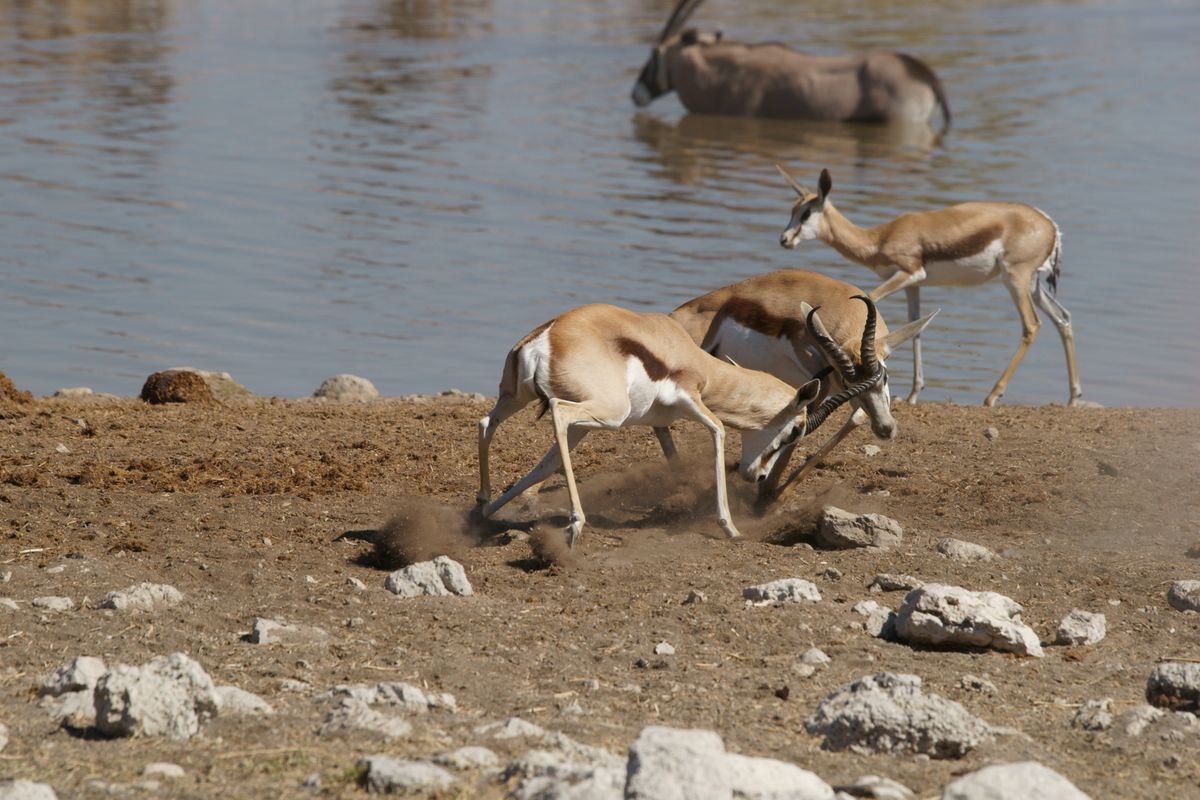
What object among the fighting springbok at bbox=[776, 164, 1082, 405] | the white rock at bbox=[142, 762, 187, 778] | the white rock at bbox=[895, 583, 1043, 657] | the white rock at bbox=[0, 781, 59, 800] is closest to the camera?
the white rock at bbox=[0, 781, 59, 800]

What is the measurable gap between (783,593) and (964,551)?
124 centimetres

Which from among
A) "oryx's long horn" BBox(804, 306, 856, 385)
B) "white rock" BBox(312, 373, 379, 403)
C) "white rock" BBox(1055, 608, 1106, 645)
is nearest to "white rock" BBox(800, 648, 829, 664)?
"white rock" BBox(1055, 608, 1106, 645)

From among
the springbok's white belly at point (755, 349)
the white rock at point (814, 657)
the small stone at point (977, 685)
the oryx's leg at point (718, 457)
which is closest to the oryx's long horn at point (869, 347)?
the springbok's white belly at point (755, 349)

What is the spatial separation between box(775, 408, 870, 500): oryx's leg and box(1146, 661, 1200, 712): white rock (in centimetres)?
Answer: 305

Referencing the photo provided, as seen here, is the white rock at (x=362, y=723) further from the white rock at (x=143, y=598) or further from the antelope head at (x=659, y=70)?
the antelope head at (x=659, y=70)

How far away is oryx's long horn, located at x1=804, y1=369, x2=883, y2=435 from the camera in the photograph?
315 inches

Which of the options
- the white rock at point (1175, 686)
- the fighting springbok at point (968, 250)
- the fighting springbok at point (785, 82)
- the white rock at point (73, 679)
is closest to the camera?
the white rock at point (73, 679)

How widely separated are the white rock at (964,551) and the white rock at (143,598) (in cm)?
326

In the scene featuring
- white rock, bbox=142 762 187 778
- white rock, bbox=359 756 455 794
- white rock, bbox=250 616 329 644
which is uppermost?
white rock, bbox=359 756 455 794

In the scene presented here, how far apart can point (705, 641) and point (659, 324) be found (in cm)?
233

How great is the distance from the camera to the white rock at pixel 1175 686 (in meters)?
5.07

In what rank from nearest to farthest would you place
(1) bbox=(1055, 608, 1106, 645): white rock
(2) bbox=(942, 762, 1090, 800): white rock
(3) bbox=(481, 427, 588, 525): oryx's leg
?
(2) bbox=(942, 762, 1090, 800): white rock < (1) bbox=(1055, 608, 1106, 645): white rock < (3) bbox=(481, 427, 588, 525): oryx's leg

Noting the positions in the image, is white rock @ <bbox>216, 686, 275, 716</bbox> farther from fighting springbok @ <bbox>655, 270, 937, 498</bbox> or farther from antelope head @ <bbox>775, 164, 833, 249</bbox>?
antelope head @ <bbox>775, 164, 833, 249</bbox>

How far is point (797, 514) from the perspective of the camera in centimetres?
760
